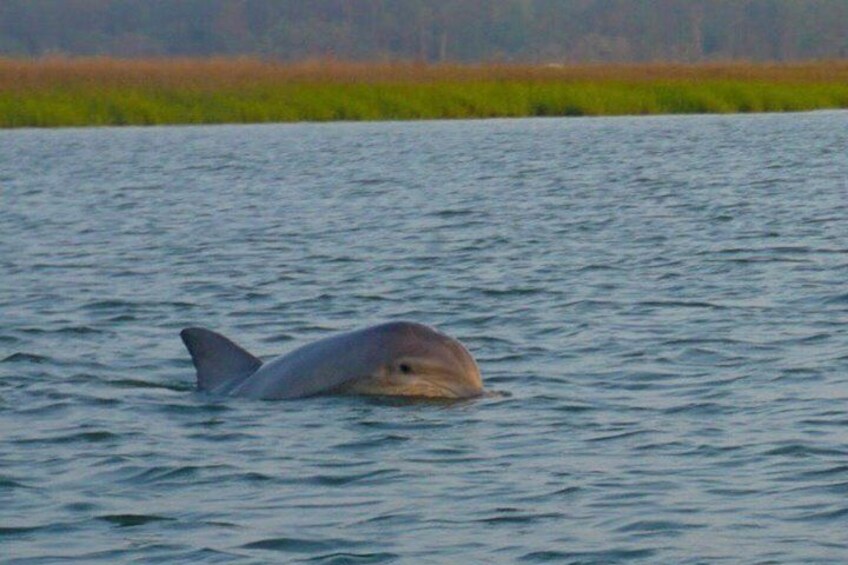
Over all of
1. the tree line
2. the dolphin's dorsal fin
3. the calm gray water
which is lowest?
the tree line

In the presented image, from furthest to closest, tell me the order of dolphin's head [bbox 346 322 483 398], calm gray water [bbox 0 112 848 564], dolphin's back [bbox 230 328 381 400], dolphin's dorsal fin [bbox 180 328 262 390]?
dolphin's dorsal fin [bbox 180 328 262 390]
dolphin's back [bbox 230 328 381 400]
dolphin's head [bbox 346 322 483 398]
calm gray water [bbox 0 112 848 564]

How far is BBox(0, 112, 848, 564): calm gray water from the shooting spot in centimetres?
834

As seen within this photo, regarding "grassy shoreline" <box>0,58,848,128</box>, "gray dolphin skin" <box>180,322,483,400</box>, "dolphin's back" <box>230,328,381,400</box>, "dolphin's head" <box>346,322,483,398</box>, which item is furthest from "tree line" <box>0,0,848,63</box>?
"dolphin's head" <box>346,322,483,398</box>

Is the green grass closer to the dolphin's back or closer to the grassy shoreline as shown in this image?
the grassy shoreline

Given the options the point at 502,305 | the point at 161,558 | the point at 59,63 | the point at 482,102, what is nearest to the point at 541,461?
the point at 161,558

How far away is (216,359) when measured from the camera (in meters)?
11.4

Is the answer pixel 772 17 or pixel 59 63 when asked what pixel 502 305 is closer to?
pixel 59 63

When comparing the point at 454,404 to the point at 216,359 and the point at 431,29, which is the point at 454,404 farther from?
the point at 431,29

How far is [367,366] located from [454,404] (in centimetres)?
50

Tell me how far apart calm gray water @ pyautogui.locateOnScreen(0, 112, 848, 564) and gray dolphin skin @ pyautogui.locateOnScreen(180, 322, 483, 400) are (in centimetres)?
14

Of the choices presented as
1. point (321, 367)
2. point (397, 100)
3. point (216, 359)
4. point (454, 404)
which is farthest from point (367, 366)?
point (397, 100)

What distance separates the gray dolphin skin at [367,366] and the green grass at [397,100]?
3756 centimetres

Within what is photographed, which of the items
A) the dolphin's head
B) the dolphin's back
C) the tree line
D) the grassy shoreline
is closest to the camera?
the dolphin's head

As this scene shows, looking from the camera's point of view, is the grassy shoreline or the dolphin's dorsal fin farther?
the grassy shoreline
